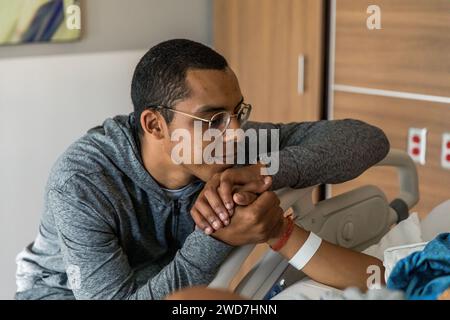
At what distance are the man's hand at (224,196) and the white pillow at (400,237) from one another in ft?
1.09

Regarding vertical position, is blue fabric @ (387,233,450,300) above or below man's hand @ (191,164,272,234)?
below

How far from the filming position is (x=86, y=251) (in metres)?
1.38

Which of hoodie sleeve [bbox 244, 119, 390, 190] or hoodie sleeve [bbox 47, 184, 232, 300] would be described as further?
hoodie sleeve [bbox 244, 119, 390, 190]

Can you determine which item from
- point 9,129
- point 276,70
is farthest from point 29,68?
point 276,70

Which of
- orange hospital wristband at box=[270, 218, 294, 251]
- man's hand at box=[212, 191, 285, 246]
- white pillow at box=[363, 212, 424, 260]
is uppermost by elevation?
man's hand at box=[212, 191, 285, 246]

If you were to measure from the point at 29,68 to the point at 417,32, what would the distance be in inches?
52.7

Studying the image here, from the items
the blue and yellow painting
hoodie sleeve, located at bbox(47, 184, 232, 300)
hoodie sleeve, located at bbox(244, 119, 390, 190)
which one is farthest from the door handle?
hoodie sleeve, located at bbox(47, 184, 232, 300)

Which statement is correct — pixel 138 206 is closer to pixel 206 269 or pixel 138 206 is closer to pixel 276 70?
pixel 206 269

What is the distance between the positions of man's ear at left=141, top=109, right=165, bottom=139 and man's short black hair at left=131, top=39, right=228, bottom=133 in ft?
0.05

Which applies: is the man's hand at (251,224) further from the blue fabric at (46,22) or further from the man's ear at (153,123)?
the blue fabric at (46,22)

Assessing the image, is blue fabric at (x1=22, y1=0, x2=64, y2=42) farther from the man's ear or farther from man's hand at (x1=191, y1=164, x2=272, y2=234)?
Answer: man's hand at (x1=191, y1=164, x2=272, y2=234)

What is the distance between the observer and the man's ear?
5.01 ft

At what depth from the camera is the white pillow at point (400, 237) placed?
4.99 feet
